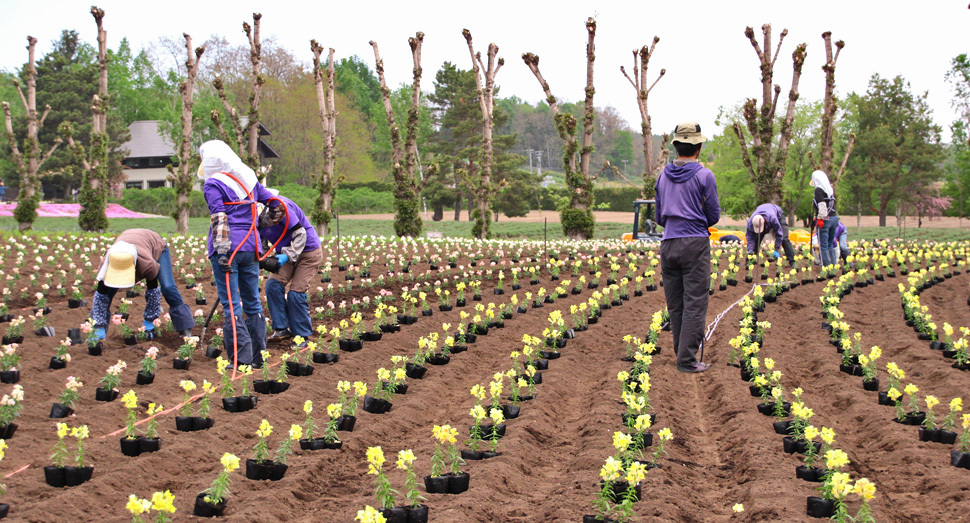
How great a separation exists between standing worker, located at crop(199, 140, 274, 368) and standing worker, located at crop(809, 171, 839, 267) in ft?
30.5

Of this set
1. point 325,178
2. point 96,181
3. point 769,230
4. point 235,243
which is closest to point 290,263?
point 235,243

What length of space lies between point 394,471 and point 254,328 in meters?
3.10

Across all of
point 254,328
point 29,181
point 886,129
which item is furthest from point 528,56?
point 886,129

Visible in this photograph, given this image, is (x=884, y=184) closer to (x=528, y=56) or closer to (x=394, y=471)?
(x=528, y=56)

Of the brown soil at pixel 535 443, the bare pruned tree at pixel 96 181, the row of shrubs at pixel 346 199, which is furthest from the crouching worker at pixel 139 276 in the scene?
the row of shrubs at pixel 346 199

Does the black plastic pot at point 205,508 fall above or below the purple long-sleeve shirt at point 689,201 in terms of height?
below

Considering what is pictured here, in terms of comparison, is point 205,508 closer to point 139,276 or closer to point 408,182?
point 139,276

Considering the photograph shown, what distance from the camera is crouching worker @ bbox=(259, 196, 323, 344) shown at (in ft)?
25.0

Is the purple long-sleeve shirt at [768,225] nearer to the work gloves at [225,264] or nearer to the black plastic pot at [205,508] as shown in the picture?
the work gloves at [225,264]

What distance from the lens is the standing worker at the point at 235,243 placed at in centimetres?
695

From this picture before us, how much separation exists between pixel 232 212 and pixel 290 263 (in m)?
1.11

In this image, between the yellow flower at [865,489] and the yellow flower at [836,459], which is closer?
the yellow flower at [865,489]

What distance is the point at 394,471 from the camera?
4652 mm

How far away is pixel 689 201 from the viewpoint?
689cm
